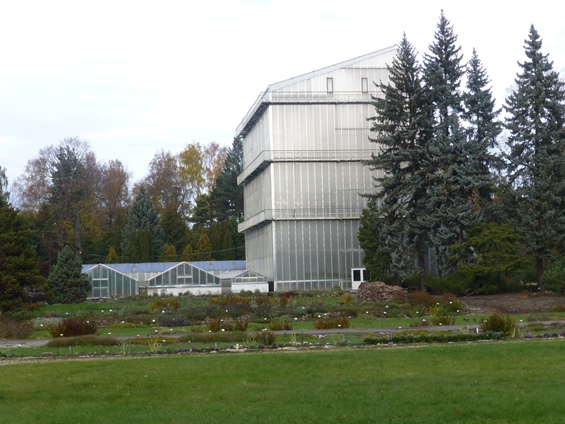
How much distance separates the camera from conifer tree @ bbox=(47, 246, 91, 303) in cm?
5494

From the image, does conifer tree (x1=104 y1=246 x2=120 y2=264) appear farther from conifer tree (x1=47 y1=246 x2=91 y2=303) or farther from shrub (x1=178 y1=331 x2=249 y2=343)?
shrub (x1=178 y1=331 x2=249 y2=343)

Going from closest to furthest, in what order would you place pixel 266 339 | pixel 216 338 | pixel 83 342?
pixel 266 339
pixel 83 342
pixel 216 338

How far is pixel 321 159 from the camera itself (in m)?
59.7

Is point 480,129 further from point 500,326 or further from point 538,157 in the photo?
point 500,326

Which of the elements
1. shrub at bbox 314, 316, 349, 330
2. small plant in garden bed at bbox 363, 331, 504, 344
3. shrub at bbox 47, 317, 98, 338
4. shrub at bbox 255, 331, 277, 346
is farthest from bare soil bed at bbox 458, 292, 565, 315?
shrub at bbox 47, 317, 98, 338

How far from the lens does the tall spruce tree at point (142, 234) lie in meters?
79.2

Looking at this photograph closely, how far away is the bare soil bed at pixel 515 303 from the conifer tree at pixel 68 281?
24768 millimetres

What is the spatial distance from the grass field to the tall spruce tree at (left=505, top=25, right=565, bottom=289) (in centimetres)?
3069

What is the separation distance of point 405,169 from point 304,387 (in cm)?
3997

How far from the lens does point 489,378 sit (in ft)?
46.0

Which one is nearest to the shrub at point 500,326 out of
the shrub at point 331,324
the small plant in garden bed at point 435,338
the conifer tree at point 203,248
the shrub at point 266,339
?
the small plant in garden bed at point 435,338

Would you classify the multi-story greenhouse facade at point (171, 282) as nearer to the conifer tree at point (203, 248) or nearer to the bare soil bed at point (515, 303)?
the bare soil bed at point (515, 303)

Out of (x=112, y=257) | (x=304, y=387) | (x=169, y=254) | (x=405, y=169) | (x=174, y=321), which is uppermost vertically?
(x=405, y=169)

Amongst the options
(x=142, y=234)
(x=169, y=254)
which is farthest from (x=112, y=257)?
(x=169, y=254)
